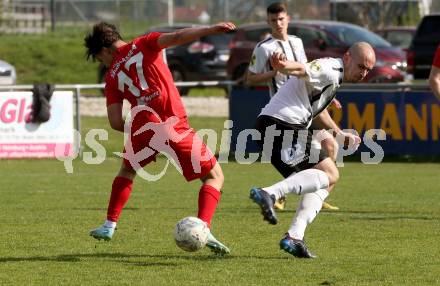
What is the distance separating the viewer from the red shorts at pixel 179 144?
28.8ft

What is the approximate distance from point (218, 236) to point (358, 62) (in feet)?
7.30

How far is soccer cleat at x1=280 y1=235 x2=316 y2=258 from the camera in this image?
8297 mm

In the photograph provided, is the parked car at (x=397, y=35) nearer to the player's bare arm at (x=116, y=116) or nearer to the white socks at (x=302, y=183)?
the player's bare arm at (x=116, y=116)

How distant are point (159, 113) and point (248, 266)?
1399mm

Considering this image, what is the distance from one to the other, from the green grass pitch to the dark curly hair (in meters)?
1.55

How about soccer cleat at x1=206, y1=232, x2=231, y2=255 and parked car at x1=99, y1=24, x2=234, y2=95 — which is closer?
soccer cleat at x1=206, y1=232, x2=231, y2=255

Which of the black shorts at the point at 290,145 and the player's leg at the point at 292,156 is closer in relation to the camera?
the player's leg at the point at 292,156

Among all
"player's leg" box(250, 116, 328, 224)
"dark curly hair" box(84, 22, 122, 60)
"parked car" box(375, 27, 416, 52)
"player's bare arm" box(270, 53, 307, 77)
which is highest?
"player's bare arm" box(270, 53, 307, 77)

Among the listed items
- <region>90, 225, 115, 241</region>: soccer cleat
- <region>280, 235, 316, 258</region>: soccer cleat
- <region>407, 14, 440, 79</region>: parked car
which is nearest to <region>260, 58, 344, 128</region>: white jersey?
<region>280, 235, 316, 258</region>: soccer cleat

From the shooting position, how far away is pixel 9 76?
27.9 metres

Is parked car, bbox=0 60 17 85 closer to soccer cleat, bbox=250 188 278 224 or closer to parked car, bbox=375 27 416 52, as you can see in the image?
parked car, bbox=375 27 416 52

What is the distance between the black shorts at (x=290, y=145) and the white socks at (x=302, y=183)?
0.41ft

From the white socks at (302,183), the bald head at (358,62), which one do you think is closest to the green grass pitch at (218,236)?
the white socks at (302,183)

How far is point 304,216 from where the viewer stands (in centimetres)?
847
